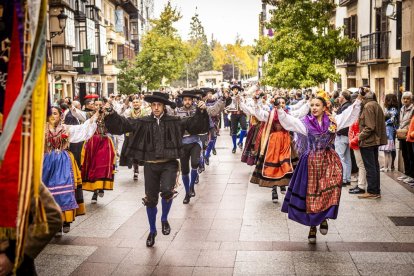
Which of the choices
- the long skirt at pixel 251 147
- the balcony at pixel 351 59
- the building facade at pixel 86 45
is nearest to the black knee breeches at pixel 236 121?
the long skirt at pixel 251 147

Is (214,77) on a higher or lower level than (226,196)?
higher

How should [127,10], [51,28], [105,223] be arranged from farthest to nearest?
[127,10], [51,28], [105,223]

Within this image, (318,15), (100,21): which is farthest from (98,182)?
(100,21)

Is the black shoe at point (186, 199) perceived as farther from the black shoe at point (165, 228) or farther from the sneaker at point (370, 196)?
the sneaker at point (370, 196)

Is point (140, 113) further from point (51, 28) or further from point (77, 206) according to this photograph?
point (51, 28)

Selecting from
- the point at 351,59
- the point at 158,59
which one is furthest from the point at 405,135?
the point at 158,59

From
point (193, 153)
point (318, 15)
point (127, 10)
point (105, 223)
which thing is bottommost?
point (105, 223)

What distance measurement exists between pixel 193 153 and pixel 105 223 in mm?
2174

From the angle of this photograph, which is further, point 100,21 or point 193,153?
point 100,21

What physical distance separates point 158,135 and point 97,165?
126 inches

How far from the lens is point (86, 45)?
3653 cm

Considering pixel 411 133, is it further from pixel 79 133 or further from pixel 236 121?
pixel 236 121

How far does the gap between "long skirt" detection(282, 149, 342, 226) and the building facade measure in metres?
15.8

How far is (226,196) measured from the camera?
34.2 feet
